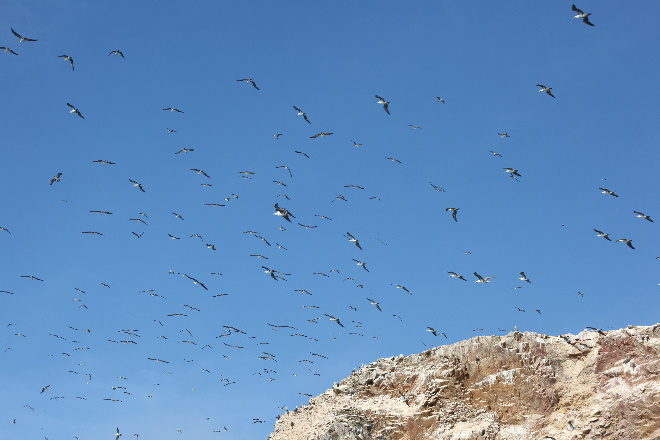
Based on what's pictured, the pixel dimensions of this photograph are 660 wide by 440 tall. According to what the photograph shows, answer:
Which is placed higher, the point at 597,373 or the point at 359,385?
the point at 597,373

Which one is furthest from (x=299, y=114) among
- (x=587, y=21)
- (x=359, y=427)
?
(x=359, y=427)

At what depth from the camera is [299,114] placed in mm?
49406

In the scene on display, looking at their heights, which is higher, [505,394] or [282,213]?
[282,213]

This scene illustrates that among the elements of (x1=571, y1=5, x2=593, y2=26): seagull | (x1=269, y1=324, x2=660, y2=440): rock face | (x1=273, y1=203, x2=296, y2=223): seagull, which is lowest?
(x1=269, y1=324, x2=660, y2=440): rock face

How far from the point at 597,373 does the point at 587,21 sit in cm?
2520

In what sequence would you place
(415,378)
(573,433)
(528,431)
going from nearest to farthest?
(573,433) < (528,431) < (415,378)

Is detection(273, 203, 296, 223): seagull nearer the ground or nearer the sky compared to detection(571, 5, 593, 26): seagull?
nearer the ground

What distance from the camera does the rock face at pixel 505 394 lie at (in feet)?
144

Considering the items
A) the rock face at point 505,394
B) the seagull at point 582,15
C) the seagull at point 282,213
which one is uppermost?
the seagull at point 582,15

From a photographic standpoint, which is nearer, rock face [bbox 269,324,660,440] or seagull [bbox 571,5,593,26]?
seagull [bbox 571,5,593,26]

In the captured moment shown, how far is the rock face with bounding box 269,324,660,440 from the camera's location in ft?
144

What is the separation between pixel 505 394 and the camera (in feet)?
164

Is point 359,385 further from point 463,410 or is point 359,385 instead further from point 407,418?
point 463,410

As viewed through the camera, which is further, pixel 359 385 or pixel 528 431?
pixel 359 385
